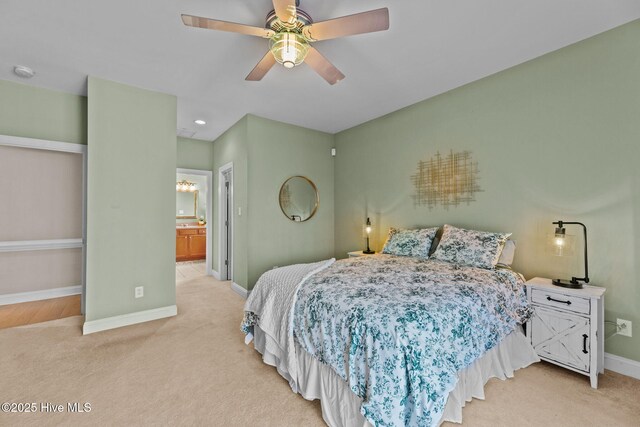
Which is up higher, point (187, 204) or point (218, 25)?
point (218, 25)

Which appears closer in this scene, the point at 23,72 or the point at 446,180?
the point at 23,72

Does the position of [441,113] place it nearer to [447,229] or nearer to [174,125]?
[447,229]

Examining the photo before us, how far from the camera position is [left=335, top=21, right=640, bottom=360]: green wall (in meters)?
2.14

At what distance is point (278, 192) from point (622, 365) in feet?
13.1

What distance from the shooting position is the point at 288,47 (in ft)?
6.24

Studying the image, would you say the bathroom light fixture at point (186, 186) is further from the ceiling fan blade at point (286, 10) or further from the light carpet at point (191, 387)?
the ceiling fan blade at point (286, 10)

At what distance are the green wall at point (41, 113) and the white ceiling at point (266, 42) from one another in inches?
5.7

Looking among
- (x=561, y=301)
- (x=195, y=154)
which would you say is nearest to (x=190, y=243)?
(x=195, y=154)

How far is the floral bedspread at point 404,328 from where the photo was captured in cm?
135

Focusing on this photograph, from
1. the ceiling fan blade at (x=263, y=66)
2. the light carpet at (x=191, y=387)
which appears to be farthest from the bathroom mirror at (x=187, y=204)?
the ceiling fan blade at (x=263, y=66)

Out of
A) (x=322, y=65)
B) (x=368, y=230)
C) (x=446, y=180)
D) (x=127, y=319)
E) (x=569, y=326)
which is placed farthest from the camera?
(x=368, y=230)

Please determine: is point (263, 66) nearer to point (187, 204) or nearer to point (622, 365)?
point (622, 365)

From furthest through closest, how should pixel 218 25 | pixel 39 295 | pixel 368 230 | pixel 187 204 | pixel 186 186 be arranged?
1. pixel 187 204
2. pixel 186 186
3. pixel 368 230
4. pixel 39 295
5. pixel 218 25

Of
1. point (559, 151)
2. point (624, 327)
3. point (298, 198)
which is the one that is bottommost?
point (624, 327)
